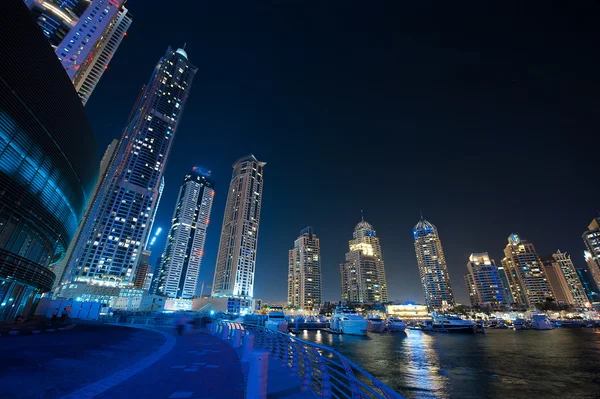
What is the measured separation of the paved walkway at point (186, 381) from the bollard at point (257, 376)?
1268 millimetres

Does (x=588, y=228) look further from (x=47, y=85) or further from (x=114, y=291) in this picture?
(x=114, y=291)

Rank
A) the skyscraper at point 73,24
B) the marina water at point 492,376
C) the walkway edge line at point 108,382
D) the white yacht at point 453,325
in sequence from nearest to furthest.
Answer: the walkway edge line at point 108,382
the marina water at point 492,376
the white yacht at point 453,325
the skyscraper at point 73,24

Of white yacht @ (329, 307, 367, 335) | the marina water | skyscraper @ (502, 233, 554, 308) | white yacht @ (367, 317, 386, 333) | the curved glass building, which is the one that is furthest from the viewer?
skyscraper @ (502, 233, 554, 308)

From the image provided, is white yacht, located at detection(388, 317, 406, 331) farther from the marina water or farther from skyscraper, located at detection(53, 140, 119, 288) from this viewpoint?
skyscraper, located at detection(53, 140, 119, 288)

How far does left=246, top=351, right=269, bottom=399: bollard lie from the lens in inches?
228

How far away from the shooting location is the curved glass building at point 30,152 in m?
23.9

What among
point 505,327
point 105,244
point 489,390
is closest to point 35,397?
point 489,390

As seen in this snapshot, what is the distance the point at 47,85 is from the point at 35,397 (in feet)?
115

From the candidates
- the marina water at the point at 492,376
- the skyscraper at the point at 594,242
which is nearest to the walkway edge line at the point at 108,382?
the marina water at the point at 492,376

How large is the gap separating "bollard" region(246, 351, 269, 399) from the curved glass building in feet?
109

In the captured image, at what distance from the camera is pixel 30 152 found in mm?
28359

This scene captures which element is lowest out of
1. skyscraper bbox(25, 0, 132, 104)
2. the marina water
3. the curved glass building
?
the marina water

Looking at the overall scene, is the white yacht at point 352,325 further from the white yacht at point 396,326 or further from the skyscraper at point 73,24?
the skyscraper at point 73,24

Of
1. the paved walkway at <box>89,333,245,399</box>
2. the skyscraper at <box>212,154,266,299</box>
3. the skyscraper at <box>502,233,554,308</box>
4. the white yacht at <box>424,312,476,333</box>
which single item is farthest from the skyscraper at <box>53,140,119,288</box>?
the skyscraper at <box>502,233,554,308</box>
